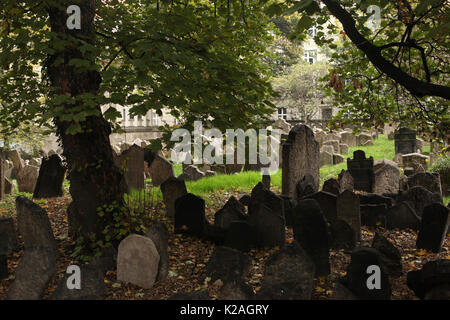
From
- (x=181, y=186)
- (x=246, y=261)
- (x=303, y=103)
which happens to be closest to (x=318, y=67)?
(x=303, y=103)

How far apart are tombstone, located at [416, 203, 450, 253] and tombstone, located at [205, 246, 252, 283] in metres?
2.49

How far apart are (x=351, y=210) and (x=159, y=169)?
5.70 meters

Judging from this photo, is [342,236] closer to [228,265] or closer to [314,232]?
[314,232]

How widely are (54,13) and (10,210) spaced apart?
4.61 m

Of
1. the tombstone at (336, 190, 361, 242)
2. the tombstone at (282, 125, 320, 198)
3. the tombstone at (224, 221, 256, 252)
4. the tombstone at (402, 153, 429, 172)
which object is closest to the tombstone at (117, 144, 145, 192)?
the tombstone at (282, 125, 320, 198)

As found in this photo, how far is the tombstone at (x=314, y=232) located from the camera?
4066 millimetres

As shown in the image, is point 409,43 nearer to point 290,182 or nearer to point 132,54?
point 132,54

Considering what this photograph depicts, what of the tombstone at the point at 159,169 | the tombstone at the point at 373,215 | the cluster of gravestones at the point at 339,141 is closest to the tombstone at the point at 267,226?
the tombstone at the point at 373,215

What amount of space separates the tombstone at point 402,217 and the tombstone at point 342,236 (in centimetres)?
150

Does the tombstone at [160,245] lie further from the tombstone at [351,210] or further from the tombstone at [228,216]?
the tombstone at [351,210]

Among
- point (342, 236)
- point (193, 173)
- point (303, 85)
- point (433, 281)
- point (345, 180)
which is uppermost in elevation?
point (303, 85)

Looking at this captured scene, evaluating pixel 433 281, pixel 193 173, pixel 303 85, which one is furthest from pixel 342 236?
pixel 303 85

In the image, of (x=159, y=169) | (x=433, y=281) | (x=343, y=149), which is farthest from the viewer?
(x=343, y=149)

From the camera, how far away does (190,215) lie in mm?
5523
